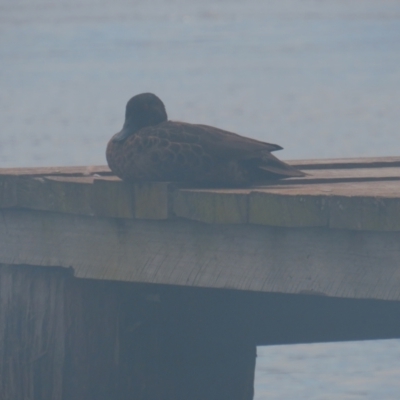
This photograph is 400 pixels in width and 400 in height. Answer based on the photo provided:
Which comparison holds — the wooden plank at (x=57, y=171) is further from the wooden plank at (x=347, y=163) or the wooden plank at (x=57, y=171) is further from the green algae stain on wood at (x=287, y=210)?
the green algae stain on wood at (x=287, y=210)

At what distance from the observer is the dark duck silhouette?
4.48 metres

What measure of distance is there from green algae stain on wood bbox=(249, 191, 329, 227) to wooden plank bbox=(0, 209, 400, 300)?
8 centimetres

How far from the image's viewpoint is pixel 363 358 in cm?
730

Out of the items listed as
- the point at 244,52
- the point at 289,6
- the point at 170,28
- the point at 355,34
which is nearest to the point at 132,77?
the point at 244,52

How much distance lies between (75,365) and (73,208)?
0.70 m

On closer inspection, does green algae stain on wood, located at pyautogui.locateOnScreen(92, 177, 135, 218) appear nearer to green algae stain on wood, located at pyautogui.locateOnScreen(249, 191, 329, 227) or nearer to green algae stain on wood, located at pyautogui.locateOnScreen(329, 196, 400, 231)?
green algae stain on wood, located at pyautogui.locateOnScreen(249, 191, 329, 227)

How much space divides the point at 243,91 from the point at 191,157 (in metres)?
19.8

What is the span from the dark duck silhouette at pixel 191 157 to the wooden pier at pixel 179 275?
111 mm

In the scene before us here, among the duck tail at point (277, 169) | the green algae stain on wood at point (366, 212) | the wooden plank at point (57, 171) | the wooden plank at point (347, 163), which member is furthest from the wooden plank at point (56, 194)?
the wooden plank at point (347, 163)

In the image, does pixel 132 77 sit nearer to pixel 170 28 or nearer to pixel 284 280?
pixel 284 280

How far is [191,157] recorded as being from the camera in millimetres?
4480

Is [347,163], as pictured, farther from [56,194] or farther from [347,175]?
[56,194]

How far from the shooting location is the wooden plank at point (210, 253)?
13.2 feet

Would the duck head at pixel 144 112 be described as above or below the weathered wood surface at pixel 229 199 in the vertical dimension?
above
